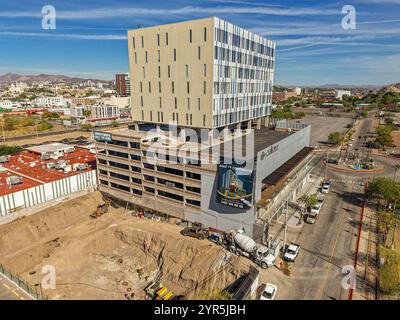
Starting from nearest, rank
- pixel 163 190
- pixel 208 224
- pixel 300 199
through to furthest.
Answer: pixel 208 224 < pixel 163 190 < pixel 300 199

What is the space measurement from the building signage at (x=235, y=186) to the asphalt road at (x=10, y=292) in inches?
1320

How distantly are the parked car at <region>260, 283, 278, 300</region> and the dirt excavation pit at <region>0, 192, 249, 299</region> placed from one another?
5.40 meters

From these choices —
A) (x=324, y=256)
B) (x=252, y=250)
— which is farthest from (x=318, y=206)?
(x=252, y=250)

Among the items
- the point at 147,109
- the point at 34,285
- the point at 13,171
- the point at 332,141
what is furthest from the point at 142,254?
the point at 332,141

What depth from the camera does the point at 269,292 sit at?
3609 cm

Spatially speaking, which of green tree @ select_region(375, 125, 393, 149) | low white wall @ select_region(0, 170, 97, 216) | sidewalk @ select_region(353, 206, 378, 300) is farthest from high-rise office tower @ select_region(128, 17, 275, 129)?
green tree @ select_region(375, 125, 393, 149)

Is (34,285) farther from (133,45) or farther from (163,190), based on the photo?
(133,45)

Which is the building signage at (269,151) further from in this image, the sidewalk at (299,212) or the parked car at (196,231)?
the parked car at (196,231)

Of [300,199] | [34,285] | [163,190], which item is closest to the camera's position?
[34,285]

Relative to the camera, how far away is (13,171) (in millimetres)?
75562

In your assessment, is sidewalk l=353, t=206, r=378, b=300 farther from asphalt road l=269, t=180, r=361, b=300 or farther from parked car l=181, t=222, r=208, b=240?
parked car l=181, t=222, r=208, b=240

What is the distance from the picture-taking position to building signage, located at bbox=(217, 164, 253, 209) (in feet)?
151

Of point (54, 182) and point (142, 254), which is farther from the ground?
point (54, 182)

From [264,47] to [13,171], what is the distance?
263 ft
